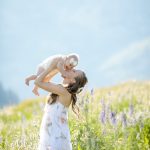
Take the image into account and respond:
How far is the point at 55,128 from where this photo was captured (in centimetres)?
626

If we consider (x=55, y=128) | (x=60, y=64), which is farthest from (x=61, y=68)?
(x=55, y=128)

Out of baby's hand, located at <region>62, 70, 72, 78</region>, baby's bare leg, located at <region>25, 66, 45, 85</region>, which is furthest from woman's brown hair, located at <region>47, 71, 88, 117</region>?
baby's bare leg, located at <region>25, 66, 45, 85</region>

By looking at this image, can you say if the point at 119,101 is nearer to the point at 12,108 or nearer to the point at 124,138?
the point at 124,138

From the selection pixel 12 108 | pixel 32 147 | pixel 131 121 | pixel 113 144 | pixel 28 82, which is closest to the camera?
pixel 28 82

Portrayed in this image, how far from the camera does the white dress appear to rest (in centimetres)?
625

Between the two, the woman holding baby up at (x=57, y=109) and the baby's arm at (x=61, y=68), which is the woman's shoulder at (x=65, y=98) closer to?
the woman holding baby up at (x=57, y=109)

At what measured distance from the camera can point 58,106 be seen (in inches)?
246

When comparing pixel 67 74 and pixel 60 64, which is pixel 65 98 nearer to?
pixel 67 74

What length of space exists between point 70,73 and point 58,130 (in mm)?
624

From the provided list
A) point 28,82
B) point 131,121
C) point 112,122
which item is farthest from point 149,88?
point 28,82

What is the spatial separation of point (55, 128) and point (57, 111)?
7.3 inches

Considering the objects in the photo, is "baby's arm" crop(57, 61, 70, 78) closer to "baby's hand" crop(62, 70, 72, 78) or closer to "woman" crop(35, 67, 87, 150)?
"baby's hand" crop(62, 70, 72, 78)

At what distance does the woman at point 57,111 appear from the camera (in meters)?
6.21

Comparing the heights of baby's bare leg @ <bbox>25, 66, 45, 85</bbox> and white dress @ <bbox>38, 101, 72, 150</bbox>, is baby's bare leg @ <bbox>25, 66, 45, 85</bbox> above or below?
above
